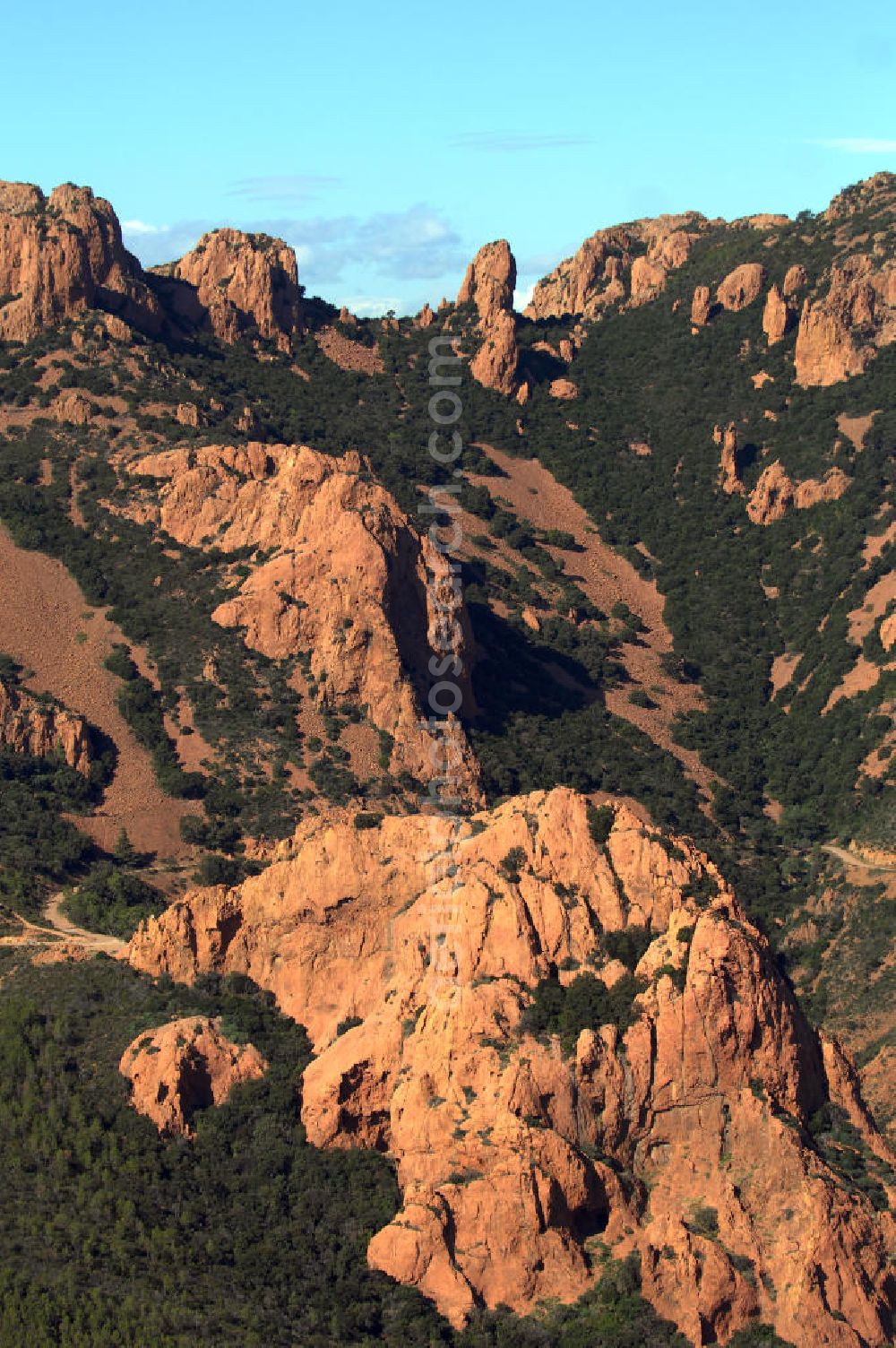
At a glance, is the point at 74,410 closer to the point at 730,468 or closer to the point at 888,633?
the point at 730,468

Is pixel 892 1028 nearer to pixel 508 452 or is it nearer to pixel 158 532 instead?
pixel 158 532

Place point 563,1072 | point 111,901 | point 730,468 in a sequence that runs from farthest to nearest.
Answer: point 730,468 → point 111,901 → point 563,1072

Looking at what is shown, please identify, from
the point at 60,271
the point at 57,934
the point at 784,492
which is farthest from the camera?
the point at 784,492

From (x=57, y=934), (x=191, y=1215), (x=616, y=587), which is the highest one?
(x=616, y=587)

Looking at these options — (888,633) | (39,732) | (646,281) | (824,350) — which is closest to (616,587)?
(888,633)

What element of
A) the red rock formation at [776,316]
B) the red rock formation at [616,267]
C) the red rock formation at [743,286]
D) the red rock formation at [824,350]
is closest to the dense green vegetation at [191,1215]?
the red rock formation at [824,350]

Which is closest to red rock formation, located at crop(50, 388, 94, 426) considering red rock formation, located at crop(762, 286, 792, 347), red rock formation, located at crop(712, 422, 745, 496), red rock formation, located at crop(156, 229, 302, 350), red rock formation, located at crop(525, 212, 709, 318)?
red rock formation, located at crop(156, 229, 302, 350)

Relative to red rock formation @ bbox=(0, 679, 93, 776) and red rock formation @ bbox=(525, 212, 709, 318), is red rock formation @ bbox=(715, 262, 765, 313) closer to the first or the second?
red rock formation @ bbox=(525, 212, 709, 318)

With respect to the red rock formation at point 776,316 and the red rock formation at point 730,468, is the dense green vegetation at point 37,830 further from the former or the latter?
the red rock formation at point 776,316
